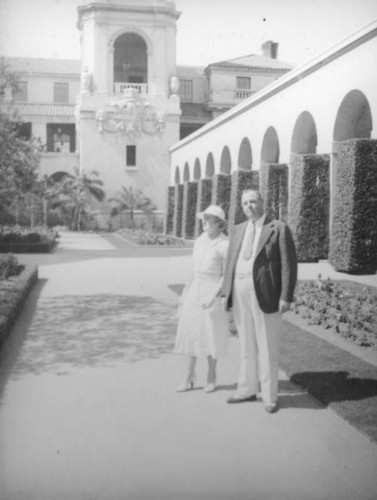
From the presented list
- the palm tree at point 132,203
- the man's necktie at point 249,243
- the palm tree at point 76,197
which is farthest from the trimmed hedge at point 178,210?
the man's necktie at point 249,243

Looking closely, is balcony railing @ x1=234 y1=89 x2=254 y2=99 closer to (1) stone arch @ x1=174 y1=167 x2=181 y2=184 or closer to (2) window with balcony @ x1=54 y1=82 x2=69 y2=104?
(1) stone arch @ x1=174 y1=167 x2=181 y2=184

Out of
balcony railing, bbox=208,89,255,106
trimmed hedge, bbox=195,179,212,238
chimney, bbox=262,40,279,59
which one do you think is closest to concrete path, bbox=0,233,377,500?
trimmed hedge, bbox=195,179,212,238

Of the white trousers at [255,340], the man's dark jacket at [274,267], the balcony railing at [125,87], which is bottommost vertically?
the white trousers at [255,340]

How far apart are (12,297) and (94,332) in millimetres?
1919

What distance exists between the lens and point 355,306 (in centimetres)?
951

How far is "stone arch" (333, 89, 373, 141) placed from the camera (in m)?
16.7

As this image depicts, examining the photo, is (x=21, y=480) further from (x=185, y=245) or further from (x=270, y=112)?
(x=270, y=112)

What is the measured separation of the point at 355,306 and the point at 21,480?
21.2 ft

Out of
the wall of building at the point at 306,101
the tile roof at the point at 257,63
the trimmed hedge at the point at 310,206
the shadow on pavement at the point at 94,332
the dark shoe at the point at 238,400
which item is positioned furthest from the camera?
the tile roof at the point at 257,63

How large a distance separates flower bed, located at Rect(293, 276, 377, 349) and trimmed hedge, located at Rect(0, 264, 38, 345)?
401 cm

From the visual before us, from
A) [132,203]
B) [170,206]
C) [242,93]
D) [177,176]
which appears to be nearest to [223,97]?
[242,93]

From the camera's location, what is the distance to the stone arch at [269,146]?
2341cm

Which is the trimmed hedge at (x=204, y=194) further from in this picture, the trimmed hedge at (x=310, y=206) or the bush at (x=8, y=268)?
the bush at (x=8, y=268)

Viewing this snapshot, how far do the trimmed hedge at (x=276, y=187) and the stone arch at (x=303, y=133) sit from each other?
1521mm
